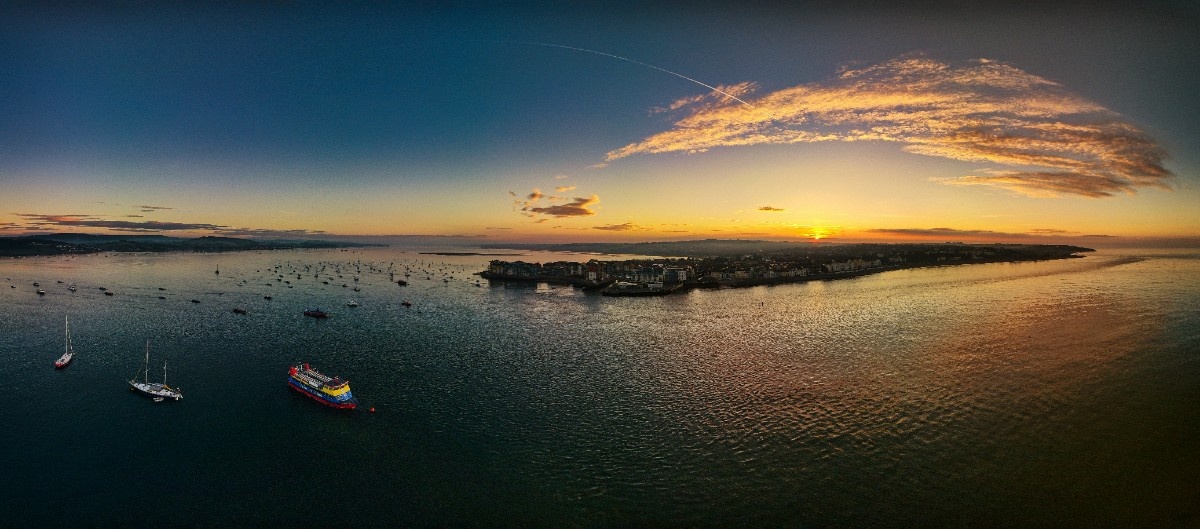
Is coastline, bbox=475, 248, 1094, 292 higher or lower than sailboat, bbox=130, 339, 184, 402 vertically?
higher

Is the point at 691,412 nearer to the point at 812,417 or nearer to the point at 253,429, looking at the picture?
the point at 812,417

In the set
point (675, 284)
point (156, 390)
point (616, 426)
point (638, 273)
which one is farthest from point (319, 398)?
point (638, 273)

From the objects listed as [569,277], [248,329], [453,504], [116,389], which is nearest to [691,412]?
[453,504]

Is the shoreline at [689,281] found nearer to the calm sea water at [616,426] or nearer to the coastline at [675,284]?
the coastline at [675,284]

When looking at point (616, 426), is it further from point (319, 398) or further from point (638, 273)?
point (638, 273)

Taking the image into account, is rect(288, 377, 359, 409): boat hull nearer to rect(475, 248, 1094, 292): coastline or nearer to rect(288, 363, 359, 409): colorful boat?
rect(288, 363, 359, 409): colorful boat

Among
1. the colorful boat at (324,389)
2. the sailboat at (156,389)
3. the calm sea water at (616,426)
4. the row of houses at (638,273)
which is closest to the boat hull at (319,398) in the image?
the colorful boat at (324,389)

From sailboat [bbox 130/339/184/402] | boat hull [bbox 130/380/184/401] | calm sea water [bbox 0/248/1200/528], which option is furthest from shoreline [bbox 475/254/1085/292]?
boat hull [bbox 130/380/184/401]
